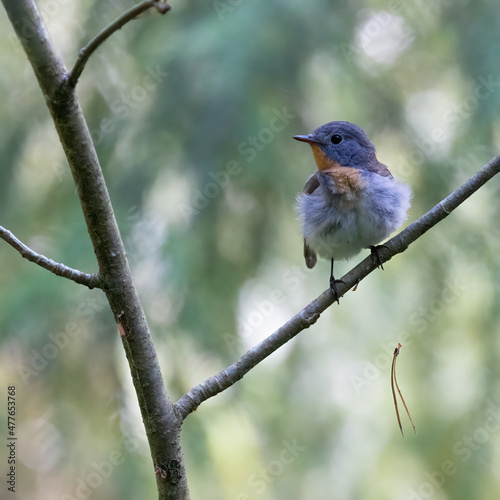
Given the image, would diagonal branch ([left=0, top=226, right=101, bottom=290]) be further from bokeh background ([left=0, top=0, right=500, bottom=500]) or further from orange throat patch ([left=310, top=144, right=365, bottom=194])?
orange throat patch ([left=310, top=144, right=365, bottom=194])

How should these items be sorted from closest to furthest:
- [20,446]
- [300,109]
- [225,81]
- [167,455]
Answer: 1. [167,455]
2. [225,81]
3. [300,109]
4. [20,446]

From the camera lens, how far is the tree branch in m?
1.13

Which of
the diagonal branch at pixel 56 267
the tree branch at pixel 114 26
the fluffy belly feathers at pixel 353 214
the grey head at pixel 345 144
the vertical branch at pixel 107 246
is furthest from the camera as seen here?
the grey head at pixel 345 144

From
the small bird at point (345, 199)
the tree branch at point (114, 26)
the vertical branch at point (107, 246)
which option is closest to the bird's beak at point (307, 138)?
the small bird at point (345, 199)

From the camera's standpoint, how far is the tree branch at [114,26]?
1127 millimetres

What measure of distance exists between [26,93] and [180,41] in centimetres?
88

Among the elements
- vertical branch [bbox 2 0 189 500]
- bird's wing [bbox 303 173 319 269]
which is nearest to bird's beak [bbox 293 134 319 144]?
bird's wing [bbox 303 173 319 269]

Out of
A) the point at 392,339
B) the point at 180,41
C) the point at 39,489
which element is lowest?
the point at 392,339

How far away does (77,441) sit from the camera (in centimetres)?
288

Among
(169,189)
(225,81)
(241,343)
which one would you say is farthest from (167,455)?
(225,81)

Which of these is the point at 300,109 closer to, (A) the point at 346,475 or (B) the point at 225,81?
(B) the point at 225,81

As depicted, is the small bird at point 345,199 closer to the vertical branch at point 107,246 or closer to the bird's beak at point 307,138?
the bird's beak at point 307,138

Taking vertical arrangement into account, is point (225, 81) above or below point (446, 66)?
above

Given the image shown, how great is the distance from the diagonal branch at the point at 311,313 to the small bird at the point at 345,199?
24.0 inches
